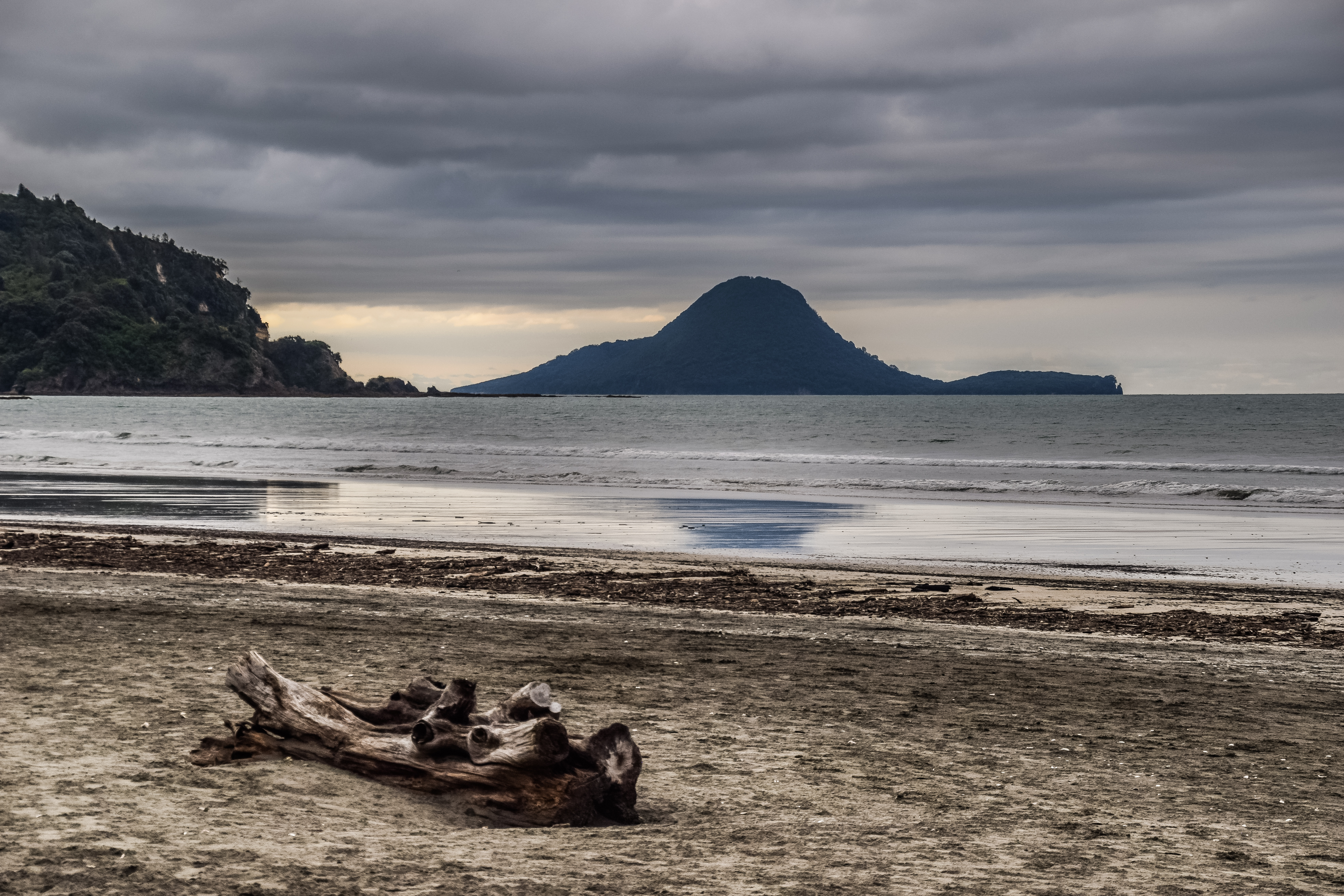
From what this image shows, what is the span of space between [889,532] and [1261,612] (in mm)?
10014

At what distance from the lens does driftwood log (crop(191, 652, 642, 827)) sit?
5797 millimetres

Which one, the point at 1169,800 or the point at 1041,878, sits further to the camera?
the point at 1169,800

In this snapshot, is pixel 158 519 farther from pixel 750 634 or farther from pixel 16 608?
pixel 750 634

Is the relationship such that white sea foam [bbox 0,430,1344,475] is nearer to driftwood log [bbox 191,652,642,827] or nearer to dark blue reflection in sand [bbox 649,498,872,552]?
dark blue reflection in sand [bbox 649,498,872,552]

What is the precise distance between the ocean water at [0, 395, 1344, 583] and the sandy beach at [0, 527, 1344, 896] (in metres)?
7.54

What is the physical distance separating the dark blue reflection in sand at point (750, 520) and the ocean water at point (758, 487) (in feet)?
0.41

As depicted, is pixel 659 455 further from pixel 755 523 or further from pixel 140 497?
pixel 755 523

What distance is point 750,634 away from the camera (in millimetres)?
11602

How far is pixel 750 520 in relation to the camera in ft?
85.8

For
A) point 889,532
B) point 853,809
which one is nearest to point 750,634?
point 853,809

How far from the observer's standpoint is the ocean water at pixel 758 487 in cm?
2159

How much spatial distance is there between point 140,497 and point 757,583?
20.7 m

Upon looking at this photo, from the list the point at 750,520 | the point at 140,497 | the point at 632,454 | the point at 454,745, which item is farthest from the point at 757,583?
the point at 632,454

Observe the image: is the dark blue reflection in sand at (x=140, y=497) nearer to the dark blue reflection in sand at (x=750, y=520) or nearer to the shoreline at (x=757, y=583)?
the shoreline at (x=757, y=583)
